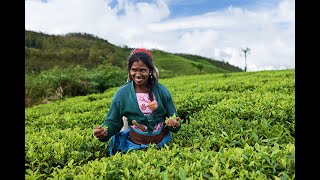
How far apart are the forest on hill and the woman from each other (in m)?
9.61

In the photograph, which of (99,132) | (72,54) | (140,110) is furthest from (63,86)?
(72,54)

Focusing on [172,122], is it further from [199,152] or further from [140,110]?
[199,152]

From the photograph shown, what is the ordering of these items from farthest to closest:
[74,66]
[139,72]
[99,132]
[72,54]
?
[72,54], [74,66], [139,72], [99,132]

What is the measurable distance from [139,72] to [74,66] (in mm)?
21848

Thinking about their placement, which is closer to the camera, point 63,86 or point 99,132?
point 99,132

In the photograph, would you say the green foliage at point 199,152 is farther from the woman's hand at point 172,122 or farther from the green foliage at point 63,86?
the green foliage at point 63,86

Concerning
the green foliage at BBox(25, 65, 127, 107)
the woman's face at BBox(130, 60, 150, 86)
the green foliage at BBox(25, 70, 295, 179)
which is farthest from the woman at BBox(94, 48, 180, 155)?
the green foliage at BBox(25, 65, 127, 107)

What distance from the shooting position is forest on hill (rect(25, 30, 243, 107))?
47.0 feet

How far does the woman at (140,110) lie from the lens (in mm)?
3580

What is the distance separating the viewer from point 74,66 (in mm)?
24734
